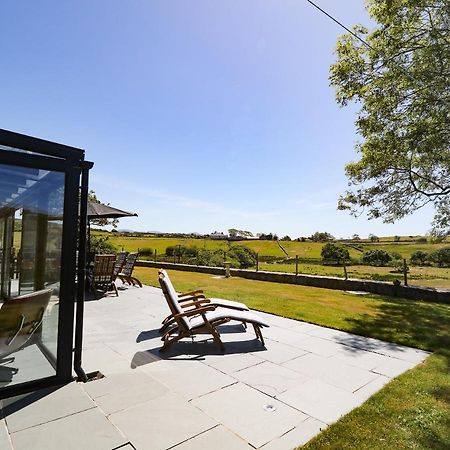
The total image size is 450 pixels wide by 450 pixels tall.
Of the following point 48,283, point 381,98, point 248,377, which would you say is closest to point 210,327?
point 248,377

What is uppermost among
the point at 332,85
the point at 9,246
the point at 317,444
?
the point at 332,85

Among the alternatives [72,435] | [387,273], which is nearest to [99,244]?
[387,273]

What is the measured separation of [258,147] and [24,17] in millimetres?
9683

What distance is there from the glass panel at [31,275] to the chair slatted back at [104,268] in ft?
14.0

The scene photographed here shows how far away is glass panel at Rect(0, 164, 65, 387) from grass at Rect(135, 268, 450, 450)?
2.83m

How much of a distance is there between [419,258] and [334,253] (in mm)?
3336

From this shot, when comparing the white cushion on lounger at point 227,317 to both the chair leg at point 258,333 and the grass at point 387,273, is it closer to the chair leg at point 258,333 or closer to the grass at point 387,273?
the chair leg at point 258,333

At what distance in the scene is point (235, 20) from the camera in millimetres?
7070

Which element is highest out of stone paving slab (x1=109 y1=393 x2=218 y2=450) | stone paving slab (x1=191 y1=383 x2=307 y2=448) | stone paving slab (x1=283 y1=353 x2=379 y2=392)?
stone paving slab (x1=109 y1=393 x2=218 y2=450)

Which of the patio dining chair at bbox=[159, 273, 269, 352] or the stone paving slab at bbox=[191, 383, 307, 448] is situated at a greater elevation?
the patio dining chair at bbox=[159, 273, 269, 352]

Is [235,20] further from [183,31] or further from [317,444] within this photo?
[317,444]

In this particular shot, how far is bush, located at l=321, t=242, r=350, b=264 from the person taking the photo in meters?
12.5

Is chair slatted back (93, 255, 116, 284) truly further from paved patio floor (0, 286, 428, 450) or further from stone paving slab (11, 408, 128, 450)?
stone paving slab (11, 408, 128, 450)

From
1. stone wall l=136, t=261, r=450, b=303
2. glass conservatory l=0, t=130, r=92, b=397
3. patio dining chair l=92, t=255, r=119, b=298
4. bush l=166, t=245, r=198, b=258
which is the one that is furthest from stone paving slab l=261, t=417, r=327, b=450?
bush l=166, t=245, r=198, b=258
